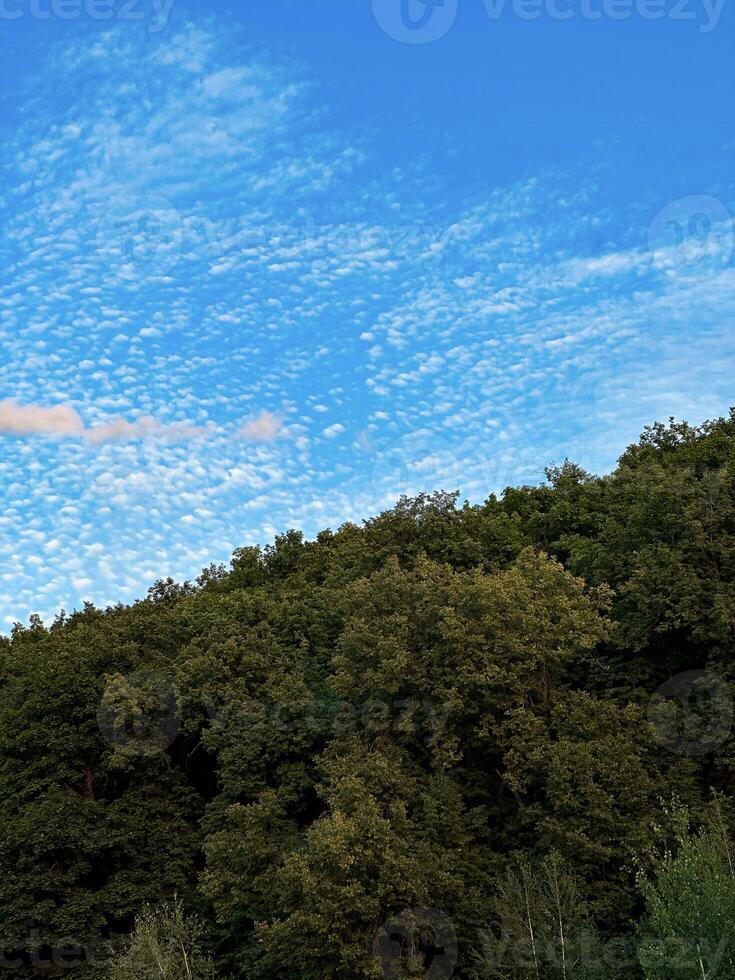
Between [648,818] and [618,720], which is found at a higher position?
[618,720]

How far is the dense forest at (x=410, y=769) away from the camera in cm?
3155

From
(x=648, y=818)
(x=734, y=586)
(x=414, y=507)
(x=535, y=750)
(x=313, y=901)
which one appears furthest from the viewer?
(x=414, y=507)

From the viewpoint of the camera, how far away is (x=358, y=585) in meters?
42.7

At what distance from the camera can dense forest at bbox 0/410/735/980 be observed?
31547mm

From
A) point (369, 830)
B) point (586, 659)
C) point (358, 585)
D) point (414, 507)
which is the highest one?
point (414, 507)

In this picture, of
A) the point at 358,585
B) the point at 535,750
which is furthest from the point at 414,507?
the point at 535,750

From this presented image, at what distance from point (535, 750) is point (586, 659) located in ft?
21.0

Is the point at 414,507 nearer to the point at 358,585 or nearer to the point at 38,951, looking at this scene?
the point at 358,585

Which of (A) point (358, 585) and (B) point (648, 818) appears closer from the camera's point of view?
(B) point (648, 818)

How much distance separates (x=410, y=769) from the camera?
38156 mm

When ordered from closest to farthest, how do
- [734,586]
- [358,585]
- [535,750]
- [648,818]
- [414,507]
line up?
[648,818], [535,750], [734,586], [358,585], [414,507]

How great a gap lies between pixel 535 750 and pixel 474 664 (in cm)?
388

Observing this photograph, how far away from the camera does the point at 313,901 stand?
31641 mm

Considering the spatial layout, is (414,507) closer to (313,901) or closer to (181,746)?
(181,746)
